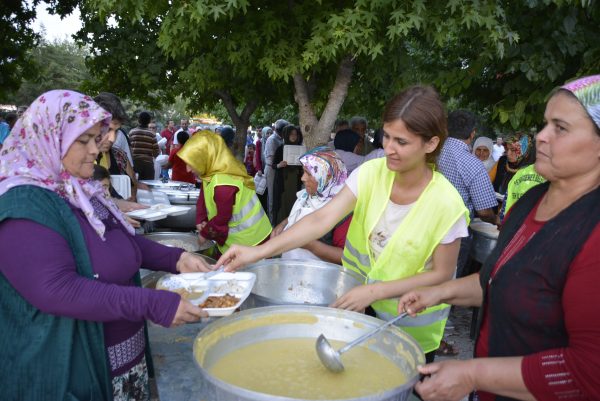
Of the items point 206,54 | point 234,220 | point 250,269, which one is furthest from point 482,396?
point 206,54

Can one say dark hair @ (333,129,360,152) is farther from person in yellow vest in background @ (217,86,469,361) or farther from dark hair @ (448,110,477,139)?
person in yellow vest in background @ (217,86,469,361)

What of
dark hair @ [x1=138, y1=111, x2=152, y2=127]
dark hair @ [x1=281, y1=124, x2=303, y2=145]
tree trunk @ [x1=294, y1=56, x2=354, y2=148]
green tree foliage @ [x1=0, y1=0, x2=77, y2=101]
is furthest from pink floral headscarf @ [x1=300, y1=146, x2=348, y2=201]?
green tree foliage @ [x1=0, y1=0, x2=77, y2=101]

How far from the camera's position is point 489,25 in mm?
3461

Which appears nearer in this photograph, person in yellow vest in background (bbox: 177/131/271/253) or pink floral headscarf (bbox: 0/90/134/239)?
pink floral headscarf (bbox: 0/90/134/239)

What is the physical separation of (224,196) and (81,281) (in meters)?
1.82

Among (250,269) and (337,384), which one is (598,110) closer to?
(337,384)

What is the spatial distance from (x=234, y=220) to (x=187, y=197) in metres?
1.01

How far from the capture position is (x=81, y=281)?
126 cm

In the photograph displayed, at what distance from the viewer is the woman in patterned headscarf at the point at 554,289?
0.96 meters

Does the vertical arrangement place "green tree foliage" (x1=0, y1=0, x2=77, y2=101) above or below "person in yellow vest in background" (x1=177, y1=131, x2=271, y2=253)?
above

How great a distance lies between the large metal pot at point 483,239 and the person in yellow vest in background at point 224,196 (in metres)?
1.51

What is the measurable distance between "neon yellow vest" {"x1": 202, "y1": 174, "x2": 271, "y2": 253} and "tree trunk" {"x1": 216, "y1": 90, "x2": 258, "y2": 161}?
9.66 feet

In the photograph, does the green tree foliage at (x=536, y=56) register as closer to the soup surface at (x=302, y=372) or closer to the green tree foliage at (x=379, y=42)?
the green tree foliage at (x=379, y=42)

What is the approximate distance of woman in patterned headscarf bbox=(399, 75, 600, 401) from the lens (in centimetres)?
96
